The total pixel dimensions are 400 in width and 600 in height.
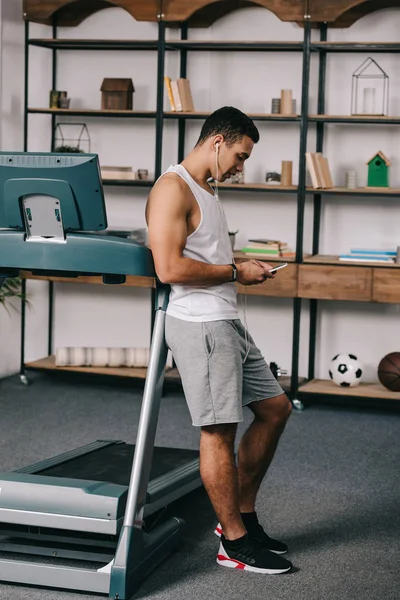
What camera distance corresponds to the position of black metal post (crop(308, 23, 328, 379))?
611cm

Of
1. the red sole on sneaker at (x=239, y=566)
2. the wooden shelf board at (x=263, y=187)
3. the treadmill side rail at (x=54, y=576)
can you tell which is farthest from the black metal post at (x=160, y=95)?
the treadmill side rail at (x=54, y=576)

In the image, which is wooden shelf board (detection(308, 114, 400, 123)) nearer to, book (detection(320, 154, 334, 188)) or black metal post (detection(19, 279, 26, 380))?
book (detection(320, 154, 334, 188))

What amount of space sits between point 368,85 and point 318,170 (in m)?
0.73

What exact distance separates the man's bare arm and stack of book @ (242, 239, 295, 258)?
9.18 ft

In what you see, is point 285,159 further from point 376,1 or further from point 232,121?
point 232,121

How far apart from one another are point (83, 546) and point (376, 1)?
12.9 ft

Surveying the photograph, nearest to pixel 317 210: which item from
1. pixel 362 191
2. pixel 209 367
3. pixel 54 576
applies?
pixel 362 191

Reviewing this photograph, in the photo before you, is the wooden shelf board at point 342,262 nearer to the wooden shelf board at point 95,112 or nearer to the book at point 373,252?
the book at point 373,252

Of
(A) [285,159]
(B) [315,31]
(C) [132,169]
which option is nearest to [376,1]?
(B) [315,31]

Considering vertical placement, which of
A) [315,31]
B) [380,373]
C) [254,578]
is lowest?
[254,578]

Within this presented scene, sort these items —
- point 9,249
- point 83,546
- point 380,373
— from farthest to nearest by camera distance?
1. point 380,373
2. point 83,546
3. point 9,249

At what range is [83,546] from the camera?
353 cm

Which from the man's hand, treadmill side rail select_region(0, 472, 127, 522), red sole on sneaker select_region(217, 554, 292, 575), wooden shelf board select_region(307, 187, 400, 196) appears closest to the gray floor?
red sole on sneaker select_region(217, 554, 292, 575)

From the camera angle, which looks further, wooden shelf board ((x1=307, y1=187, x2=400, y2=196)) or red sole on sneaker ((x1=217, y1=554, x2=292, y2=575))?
wooden shelf board ((x1=307, y1=187, x2=400, y2=196))
